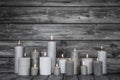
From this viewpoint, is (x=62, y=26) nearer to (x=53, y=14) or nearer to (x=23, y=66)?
(x=53, y=14)

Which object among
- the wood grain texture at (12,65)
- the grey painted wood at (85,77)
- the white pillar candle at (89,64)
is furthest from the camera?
the wood grain texture at (12,65)

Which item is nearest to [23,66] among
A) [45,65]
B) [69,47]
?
[45,65]

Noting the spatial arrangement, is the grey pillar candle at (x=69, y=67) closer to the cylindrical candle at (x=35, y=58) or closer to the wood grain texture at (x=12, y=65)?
the cylindrical candle at (x=35, y=58)

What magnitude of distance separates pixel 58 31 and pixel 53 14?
0.41 ft

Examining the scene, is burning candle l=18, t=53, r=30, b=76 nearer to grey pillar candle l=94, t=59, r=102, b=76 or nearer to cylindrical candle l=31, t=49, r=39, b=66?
cylindrical candle l=31, t=49, r=39, b=66

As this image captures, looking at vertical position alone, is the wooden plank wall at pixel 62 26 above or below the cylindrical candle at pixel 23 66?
above

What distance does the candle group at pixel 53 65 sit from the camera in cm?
135

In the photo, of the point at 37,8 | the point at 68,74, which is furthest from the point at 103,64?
the point at 37,8

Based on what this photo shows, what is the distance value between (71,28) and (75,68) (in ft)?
1.04

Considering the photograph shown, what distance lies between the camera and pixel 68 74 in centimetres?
135

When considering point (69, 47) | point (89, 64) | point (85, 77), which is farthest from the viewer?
point (69, 47)

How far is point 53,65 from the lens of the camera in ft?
4.69

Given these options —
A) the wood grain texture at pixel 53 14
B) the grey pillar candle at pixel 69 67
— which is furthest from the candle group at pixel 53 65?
the wood grain texture at pixel 53 14

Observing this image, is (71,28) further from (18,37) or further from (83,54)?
(18,37)
